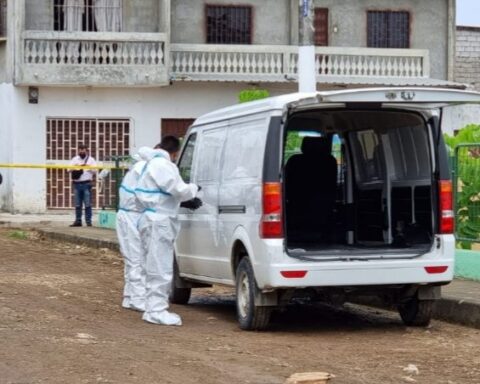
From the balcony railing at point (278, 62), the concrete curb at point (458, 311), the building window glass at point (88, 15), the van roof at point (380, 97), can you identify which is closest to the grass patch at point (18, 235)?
the balcony railing at point (278, 62)

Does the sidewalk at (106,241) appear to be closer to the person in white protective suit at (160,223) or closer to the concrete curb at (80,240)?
the concrete curb at (80,240)

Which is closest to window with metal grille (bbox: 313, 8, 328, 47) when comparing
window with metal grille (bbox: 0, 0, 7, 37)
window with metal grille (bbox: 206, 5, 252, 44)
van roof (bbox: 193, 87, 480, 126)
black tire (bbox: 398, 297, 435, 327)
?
window with metal grille (bbox: 206, 5, 252, 44)

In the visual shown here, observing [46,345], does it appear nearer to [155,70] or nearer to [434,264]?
[434,264]

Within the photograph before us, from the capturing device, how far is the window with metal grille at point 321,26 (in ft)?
121

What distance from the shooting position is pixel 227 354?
1044 cm

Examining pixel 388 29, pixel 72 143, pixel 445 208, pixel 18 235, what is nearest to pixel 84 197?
pixel 18 235

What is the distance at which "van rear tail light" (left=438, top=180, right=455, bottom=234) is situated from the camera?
12.1 metres

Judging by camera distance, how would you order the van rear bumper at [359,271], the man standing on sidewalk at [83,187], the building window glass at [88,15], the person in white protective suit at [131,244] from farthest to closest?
the building window glass at [88,15] < the man standing on sidewalk at [83,187] < the person in white protective suit at [131,244] < the van rear bumper at [359,271]

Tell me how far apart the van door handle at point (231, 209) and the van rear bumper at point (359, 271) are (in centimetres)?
64

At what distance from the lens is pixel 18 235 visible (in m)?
26.0

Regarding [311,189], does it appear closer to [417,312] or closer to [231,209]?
[231,209]

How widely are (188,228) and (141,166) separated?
0.85m

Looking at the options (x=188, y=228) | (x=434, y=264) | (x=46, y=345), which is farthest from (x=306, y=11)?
(x=46, y=345)

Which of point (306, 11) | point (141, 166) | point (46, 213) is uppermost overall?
point (306, 11)
